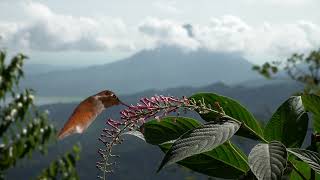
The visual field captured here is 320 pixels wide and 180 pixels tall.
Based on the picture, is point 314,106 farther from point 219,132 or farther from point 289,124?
point 219,132

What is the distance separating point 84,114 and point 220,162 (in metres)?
0.34

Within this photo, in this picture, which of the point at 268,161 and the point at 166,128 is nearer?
the point at 268,161

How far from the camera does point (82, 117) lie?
29.3 inches

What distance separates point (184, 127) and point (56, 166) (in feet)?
30.5

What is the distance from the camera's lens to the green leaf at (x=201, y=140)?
0.67m

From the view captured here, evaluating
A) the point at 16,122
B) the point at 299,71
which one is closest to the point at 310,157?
the point at 16,122

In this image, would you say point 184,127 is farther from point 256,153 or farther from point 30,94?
point 30,94

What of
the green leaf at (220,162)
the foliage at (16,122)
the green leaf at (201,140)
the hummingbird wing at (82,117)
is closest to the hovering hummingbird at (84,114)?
the hummingbird wing at (82,117)

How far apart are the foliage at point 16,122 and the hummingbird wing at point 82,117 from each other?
7645 millimetres

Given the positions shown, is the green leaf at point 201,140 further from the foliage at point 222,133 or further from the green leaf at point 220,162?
the green leaf at point 220,162

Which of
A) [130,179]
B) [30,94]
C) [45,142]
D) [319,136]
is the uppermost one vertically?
[319,136]

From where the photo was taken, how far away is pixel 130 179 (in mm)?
169250

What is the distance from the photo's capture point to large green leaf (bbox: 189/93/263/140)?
87 centimetres

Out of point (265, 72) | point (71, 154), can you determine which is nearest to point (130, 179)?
point (265, 72)
